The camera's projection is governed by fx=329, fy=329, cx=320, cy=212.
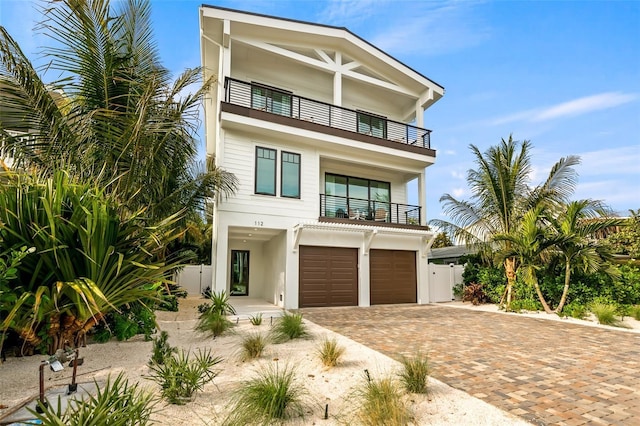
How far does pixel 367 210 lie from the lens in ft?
47.9

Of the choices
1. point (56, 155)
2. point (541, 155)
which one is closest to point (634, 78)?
point (541, 155)

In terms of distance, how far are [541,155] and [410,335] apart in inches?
412

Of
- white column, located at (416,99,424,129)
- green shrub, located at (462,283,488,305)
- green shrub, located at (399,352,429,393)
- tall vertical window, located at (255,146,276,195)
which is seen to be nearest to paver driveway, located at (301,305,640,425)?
green shrub, located at (399,352,429,393)

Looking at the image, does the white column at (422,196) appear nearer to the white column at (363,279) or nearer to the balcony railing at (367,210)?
the balcony railing at (367,210)

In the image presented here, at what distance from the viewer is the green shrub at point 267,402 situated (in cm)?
312

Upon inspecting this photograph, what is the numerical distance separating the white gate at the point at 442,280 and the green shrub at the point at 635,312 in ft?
22.3

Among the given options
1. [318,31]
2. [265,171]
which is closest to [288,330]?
[265,171]

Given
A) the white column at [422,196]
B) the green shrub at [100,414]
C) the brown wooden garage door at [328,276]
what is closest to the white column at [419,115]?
the white column at [422,196]

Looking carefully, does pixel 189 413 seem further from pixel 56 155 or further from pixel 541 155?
pixel 541 155

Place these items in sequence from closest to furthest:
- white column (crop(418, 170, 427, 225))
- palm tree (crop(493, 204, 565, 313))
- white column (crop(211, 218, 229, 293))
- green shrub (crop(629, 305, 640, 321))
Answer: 1. green shrub (crop(629, 305, 640, 321))
2. white column (crop(211, 218, 229, 293))
3. palm tree (crop(493, 204, 565, 313))
4. white column (crop(418, 170, 427, 225))

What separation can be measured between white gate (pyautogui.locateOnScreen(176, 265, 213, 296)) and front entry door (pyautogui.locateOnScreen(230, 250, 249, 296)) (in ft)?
4.97

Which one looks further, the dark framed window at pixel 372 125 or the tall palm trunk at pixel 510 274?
the dark framed window at pixel 372 125

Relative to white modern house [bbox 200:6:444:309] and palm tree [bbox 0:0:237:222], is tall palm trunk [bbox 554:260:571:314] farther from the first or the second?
palm tree [bbox 0:0:237:222]

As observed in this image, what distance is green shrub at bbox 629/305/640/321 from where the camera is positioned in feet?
31.1
